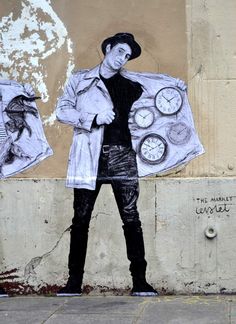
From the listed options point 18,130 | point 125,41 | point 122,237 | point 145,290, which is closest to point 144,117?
point 125,41

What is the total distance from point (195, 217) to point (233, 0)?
8.94 ft

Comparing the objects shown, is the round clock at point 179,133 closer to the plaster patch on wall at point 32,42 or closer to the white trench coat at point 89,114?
the white trench coat at point 89,114

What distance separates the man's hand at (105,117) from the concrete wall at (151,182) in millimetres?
410

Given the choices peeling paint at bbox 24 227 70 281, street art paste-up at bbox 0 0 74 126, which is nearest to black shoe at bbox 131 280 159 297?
peeling paint at bbox 24 227 70 281

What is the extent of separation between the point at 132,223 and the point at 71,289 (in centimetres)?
113

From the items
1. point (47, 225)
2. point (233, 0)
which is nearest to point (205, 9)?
point (233, 0)

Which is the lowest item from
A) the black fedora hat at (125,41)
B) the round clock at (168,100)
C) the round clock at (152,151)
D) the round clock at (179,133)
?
the round clock at (152,151)

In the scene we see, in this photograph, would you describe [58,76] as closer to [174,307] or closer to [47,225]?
[47,225]

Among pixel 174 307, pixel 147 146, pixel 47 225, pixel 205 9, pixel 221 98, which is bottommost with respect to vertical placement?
pixel 174 307

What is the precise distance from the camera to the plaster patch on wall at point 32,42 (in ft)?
24.5

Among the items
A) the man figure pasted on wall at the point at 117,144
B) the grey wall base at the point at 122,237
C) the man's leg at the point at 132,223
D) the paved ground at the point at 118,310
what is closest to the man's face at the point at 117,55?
the man figure pasted on wall at the point at 117,144

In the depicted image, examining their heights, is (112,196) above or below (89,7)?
below

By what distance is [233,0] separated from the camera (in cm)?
729

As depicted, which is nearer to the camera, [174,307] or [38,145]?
[174,307]
